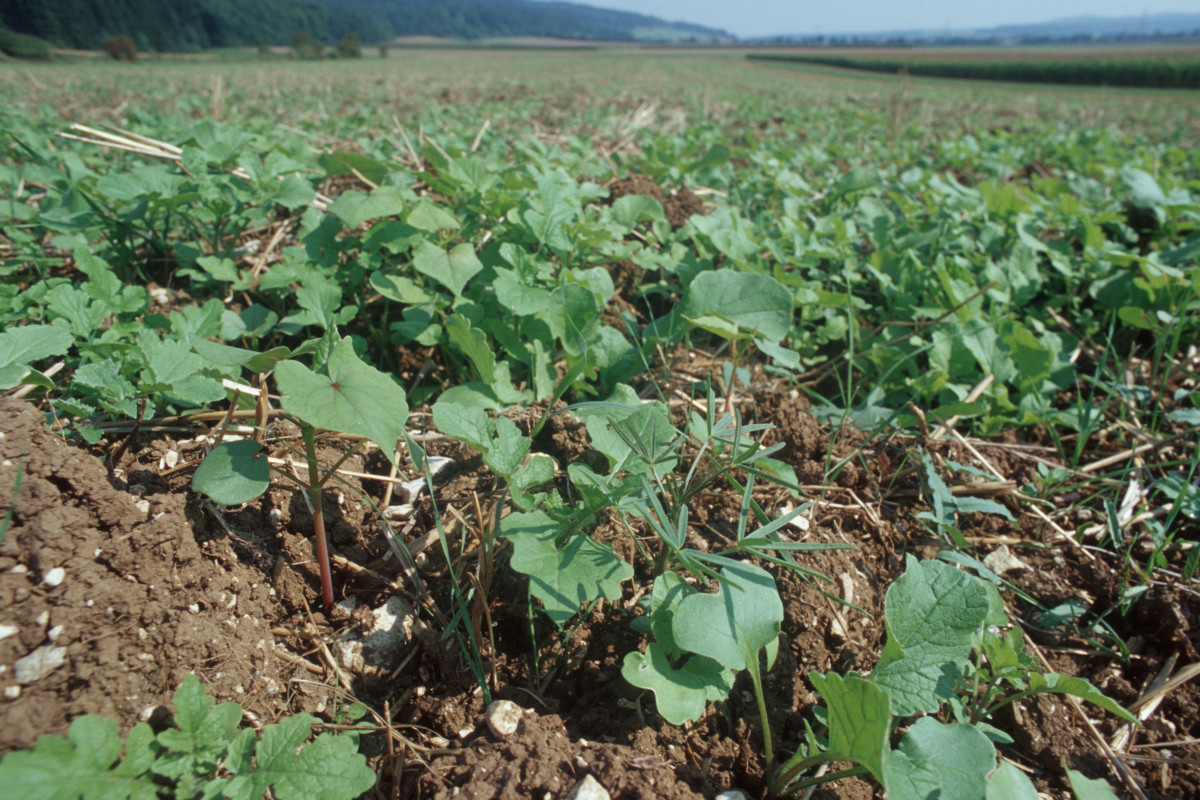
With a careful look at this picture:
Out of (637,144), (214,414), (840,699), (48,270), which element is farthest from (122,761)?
(637,144)

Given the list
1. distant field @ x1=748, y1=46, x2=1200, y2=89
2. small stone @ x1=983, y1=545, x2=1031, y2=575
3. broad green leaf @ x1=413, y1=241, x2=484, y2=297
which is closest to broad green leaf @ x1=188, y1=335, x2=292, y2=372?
broad green leaf @ x1=413, y1=241, x2=484, y2=297

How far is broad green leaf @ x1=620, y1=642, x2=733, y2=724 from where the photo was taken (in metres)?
1.08

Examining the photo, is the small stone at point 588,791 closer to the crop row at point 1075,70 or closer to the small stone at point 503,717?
the small stone at point 503,717

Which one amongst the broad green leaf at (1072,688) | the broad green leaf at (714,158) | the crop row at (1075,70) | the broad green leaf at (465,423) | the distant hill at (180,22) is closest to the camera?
the broad green leaf at (1072,688)

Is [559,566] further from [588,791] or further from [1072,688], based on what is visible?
[1072,688]

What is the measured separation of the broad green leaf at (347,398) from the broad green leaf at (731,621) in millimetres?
591

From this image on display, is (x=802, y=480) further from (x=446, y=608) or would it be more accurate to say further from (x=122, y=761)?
(x=122, y=761)

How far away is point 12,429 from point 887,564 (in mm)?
1888

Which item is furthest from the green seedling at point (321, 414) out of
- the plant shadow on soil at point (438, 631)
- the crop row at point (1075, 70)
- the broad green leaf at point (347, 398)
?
the crop row at point (1075, 70)

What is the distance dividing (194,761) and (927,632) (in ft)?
4.07

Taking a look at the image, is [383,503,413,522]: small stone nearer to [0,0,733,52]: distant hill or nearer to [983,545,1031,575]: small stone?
[983,545,1031,575]: small stone

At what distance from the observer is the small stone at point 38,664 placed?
36.2 inches

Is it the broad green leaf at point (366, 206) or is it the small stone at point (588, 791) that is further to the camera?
the broad green leaf at point (366, 206)

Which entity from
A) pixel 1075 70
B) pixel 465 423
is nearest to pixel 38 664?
pixel 465 423
